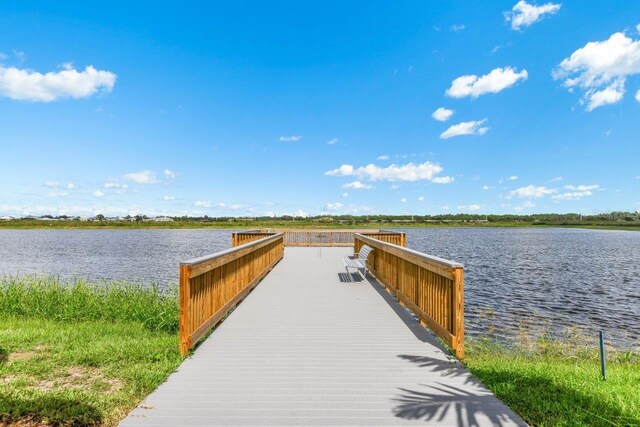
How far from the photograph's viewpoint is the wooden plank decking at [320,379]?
9.90 feet

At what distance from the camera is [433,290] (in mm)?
5195

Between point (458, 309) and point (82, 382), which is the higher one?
point (458, 309)

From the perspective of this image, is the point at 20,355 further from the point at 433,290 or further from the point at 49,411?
the point at 433,290

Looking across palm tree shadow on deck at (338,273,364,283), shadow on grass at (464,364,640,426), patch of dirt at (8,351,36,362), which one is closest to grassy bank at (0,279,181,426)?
patch of dirt at (8,351,36,362)

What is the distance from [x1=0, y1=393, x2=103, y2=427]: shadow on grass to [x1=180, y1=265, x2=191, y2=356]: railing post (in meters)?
1.13

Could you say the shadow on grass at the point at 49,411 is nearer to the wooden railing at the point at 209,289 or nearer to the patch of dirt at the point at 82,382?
the patch of dirt at the point at 82,382

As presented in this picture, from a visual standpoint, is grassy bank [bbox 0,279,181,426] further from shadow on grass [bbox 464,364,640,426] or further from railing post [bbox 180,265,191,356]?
→ shadow on grass [bbox 464,364,640,426]

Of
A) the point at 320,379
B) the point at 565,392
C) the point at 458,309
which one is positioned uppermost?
the point at 458,309

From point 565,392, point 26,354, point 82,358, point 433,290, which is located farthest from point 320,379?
point 26,354

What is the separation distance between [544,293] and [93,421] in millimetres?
14657

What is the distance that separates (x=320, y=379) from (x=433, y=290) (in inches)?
86.9

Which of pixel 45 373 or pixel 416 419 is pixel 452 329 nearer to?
pixel 416 419

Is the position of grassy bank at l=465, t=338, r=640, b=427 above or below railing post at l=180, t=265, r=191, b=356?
below

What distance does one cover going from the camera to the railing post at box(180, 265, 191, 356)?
4.32m
